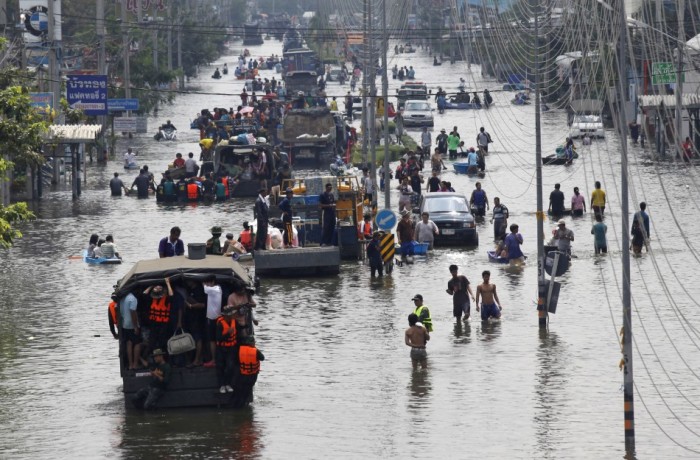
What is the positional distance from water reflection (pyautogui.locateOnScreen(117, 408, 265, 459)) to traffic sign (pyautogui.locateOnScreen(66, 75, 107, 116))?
37.6 m

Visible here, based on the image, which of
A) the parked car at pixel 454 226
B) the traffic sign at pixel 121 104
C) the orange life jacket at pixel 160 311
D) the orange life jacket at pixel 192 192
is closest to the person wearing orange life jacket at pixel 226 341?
the orange life jacket at pixel 160 311

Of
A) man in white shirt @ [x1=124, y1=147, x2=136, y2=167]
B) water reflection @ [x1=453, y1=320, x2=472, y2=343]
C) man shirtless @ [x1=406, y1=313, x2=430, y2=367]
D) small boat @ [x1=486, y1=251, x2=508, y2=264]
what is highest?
man in white shirt @ [x1=124, y1=147, x2=136, y2=167]

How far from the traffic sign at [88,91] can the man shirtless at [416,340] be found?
34985 mm

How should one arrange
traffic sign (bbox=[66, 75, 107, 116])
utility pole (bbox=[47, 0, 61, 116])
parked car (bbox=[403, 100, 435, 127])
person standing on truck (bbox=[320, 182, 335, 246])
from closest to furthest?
person standing on truck (bbox=[320, 182, 335, 246]), utility pole (bbox=[47, 0, 61, 116]), traffic sign (bbox=[66, 75, 107, 116]), parked car (bbox=[403, 100, 435, 127])

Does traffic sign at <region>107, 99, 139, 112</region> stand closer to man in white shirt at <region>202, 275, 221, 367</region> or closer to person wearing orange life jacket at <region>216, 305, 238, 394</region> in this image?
man in white shirt at <region>202, 275, 221, 367</region>

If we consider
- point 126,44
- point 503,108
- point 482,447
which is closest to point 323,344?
point 482,447

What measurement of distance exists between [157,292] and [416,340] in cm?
519

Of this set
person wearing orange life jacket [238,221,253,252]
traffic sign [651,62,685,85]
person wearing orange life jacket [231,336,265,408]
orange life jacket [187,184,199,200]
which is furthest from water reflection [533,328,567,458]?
orange life jacket [187,184,199,200]

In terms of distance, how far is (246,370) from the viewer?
73.4 ft

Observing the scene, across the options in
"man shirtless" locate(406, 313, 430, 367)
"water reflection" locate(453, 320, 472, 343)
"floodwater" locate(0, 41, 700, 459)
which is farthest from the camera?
"water reflection" locate(453, 320, 472, 343)

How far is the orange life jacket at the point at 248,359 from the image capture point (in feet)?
73.1

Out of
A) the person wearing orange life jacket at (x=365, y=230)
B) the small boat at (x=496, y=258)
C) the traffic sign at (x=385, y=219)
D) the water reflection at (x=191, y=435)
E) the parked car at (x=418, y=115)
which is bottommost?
the water reflection at (x=191, y=435)

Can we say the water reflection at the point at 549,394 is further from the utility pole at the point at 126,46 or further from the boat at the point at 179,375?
the utility pole at the point at 126,46

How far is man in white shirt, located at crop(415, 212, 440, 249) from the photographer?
4044cm
